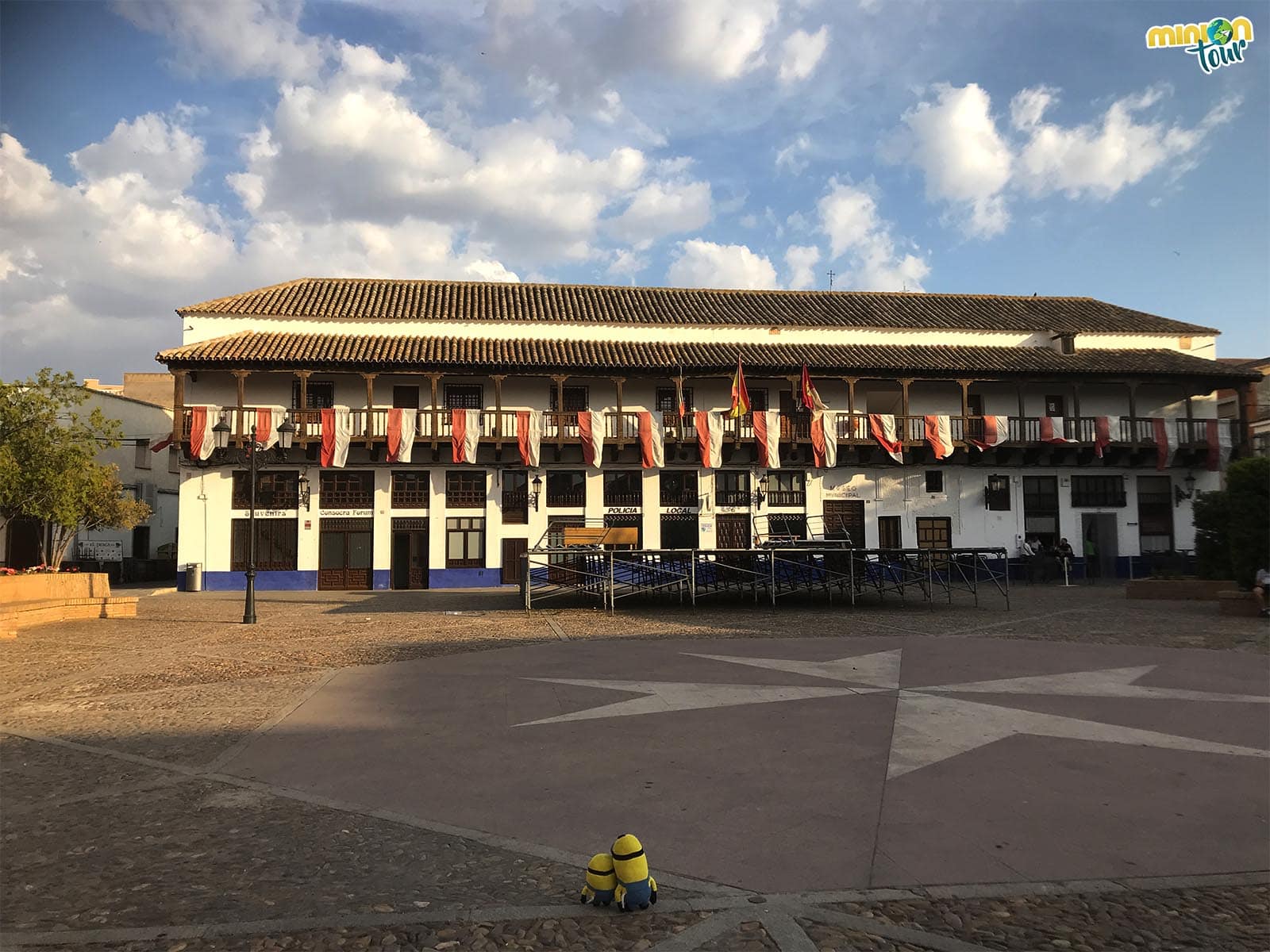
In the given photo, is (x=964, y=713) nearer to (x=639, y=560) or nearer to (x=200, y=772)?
(x=200, y=772)

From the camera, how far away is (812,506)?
30.3 metres

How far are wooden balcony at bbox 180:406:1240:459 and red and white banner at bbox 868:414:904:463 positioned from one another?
0.24 m

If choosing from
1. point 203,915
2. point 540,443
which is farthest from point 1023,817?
point 540,443

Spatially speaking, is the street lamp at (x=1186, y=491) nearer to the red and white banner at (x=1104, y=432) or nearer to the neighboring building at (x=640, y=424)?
the neighboring building at (x=640, y=424)

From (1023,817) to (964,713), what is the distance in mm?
2929

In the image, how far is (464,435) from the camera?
1080 inches

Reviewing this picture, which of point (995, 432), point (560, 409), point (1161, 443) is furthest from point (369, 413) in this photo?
point (1161, 443)

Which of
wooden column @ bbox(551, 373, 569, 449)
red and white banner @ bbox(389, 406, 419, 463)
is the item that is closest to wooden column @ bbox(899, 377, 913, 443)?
wooden column @ bbox(551, 373, 569, 449)

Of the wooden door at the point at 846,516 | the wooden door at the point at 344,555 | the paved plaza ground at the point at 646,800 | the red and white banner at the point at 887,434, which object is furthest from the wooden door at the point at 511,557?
the paved plaza ground at the point at 646,800

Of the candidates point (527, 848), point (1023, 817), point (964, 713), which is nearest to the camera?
point (527, 848)

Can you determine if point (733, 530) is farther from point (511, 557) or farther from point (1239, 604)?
point (1239, 604)

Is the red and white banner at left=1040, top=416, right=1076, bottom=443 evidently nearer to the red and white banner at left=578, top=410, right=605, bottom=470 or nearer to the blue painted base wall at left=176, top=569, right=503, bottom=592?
the red and white banner at left=578, top=410, right=605, bottom=470

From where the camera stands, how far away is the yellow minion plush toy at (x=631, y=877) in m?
3.86

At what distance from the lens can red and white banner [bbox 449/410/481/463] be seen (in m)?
27.3
